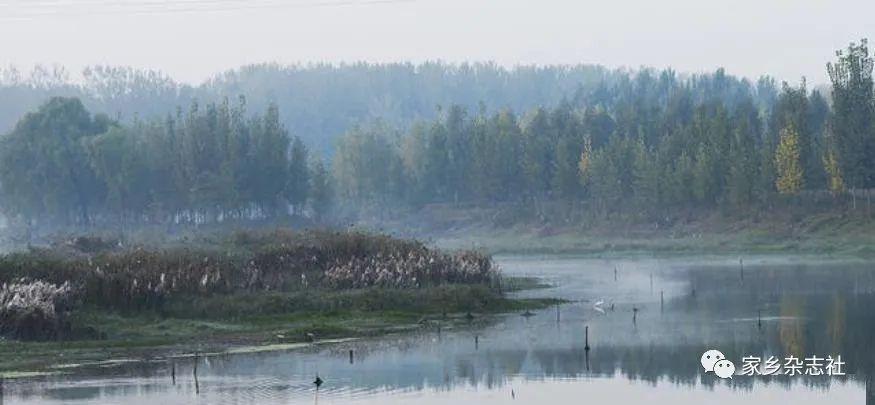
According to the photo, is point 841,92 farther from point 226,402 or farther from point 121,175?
point 226,402

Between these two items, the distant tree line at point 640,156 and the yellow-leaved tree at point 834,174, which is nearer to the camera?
the yellow-leaved tree at point 834,174

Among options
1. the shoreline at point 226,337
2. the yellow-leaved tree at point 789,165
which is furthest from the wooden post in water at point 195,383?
the yellow-leaved tree at point 789,165

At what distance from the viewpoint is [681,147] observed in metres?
127

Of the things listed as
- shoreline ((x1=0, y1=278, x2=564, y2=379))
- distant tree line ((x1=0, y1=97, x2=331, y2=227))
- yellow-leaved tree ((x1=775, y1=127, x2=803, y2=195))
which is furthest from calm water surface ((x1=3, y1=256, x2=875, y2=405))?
distant tree line ((x1=0, y1=97, x2=331, y2=227))

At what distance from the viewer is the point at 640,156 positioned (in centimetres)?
12619

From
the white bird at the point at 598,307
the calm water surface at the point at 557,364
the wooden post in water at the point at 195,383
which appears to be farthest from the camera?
the white bird at the point at 598,307

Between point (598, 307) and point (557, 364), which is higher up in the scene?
point (598, 307)

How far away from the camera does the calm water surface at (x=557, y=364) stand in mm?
37625

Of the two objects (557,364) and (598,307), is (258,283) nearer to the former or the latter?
(598,307)

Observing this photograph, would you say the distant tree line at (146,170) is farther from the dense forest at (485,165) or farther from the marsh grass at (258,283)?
the marsh grass at (258,283)

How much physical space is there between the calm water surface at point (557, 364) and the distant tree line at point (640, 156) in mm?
50822

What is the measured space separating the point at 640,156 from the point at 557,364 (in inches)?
3332

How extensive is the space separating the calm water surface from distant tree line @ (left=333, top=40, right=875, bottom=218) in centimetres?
5082

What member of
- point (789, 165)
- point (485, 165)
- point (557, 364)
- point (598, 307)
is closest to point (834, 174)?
point (789, 165)
